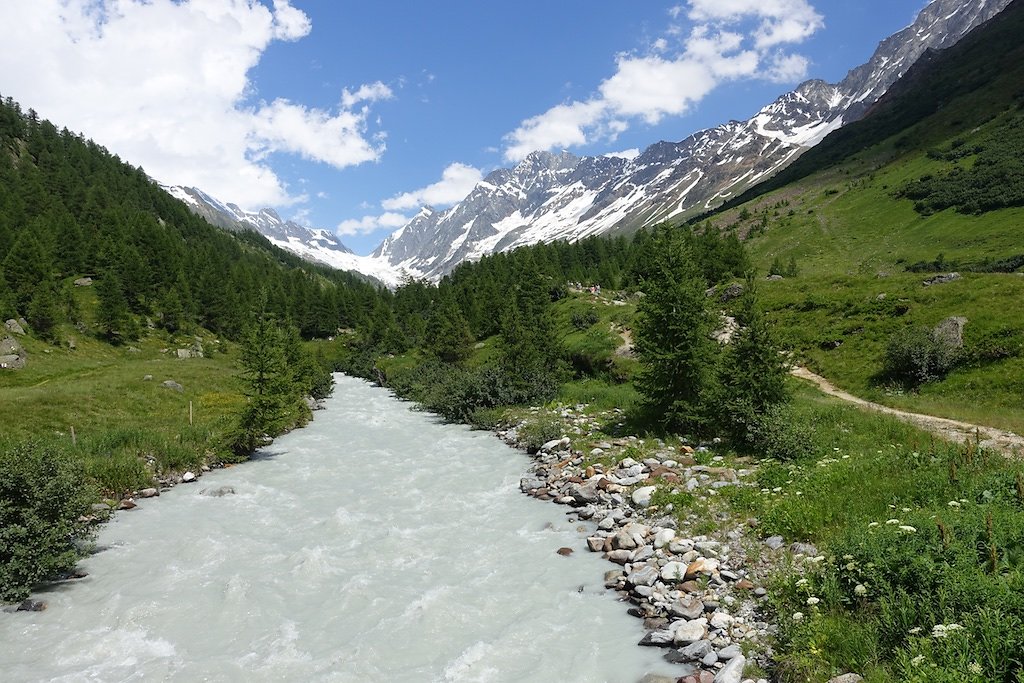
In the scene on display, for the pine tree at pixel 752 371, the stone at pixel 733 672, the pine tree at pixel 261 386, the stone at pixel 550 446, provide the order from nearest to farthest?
the stone at pixel 733 672
the pine tree at pixel 752 371
the stone at pixel 550 446
the pine tree at pixel 261 386

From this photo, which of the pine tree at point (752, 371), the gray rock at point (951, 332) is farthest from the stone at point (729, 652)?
the gray rock at point (951, 332)

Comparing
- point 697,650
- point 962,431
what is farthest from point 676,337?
point 697,650

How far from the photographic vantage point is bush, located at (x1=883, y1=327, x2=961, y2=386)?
28.4m

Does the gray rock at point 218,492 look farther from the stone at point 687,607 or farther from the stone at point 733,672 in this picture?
the stone at point 733,672

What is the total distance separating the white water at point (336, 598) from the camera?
1023 cm

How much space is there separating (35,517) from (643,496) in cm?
1731

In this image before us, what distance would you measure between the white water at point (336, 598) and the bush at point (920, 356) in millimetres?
23806

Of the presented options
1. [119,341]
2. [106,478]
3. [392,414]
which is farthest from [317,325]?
[106,478]

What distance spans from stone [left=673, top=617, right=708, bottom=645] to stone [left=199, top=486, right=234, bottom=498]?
761 inches

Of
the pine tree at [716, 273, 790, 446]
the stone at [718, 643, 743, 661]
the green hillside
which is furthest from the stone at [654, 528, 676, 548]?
the green hillside

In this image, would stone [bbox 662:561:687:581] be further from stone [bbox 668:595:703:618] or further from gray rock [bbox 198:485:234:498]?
gray rock [bbox 198:485:234:498]

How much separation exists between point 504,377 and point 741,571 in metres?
31.9

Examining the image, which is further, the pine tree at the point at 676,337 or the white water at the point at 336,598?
the pine tree at the point at 676,337

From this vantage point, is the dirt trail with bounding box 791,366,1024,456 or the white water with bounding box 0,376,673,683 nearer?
the white water with bounding box 0,376,673,683
